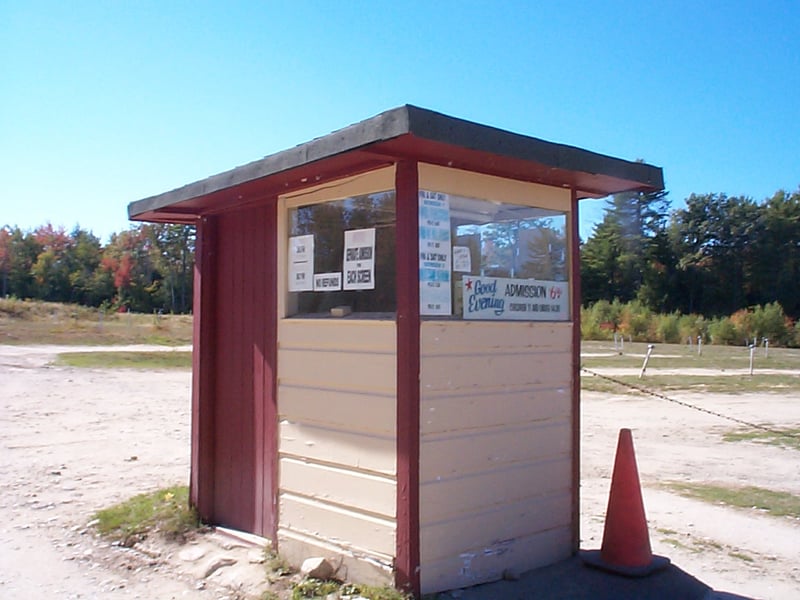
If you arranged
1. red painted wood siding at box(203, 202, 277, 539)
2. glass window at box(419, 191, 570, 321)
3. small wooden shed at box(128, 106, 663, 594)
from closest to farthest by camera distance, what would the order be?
1. small wooden shed at box(128, 106, 663, 594)
2. glass window at box(419, 191, 570, 321)
3. red painted wood siding at box(203, 202, 277, 539)

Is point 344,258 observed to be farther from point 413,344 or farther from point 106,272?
point 106,272

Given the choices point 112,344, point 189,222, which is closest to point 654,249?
point 112,344

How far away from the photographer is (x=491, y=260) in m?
5.20

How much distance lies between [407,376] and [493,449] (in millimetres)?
918

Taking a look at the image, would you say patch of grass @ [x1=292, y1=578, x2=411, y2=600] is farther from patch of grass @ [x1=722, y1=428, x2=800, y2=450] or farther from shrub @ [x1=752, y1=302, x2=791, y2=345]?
shrub @ [x1=752, y1=302, x2=791, y2=345]

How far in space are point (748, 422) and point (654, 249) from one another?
63.9 metres

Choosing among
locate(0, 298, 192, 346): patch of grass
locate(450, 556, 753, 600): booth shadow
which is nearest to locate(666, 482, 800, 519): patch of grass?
locate(450, 556, 753, 600): booth shadow

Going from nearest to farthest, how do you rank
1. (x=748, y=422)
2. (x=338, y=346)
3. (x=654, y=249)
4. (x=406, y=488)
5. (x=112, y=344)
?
(x=406, y=488) → (x=338, y=346) → (x=748, y=422) → (x=112, y=344) → (x=654, y=249)

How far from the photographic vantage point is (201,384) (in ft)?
21.5

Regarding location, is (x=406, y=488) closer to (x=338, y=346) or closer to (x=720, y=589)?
(x=338, y=346)

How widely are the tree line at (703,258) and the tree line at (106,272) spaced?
140ft

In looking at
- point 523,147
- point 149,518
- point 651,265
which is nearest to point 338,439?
point 523,147

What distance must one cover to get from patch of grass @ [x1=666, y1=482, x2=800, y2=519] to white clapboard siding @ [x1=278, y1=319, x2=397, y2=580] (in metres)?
4.81

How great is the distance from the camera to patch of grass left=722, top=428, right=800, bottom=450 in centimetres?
1212
